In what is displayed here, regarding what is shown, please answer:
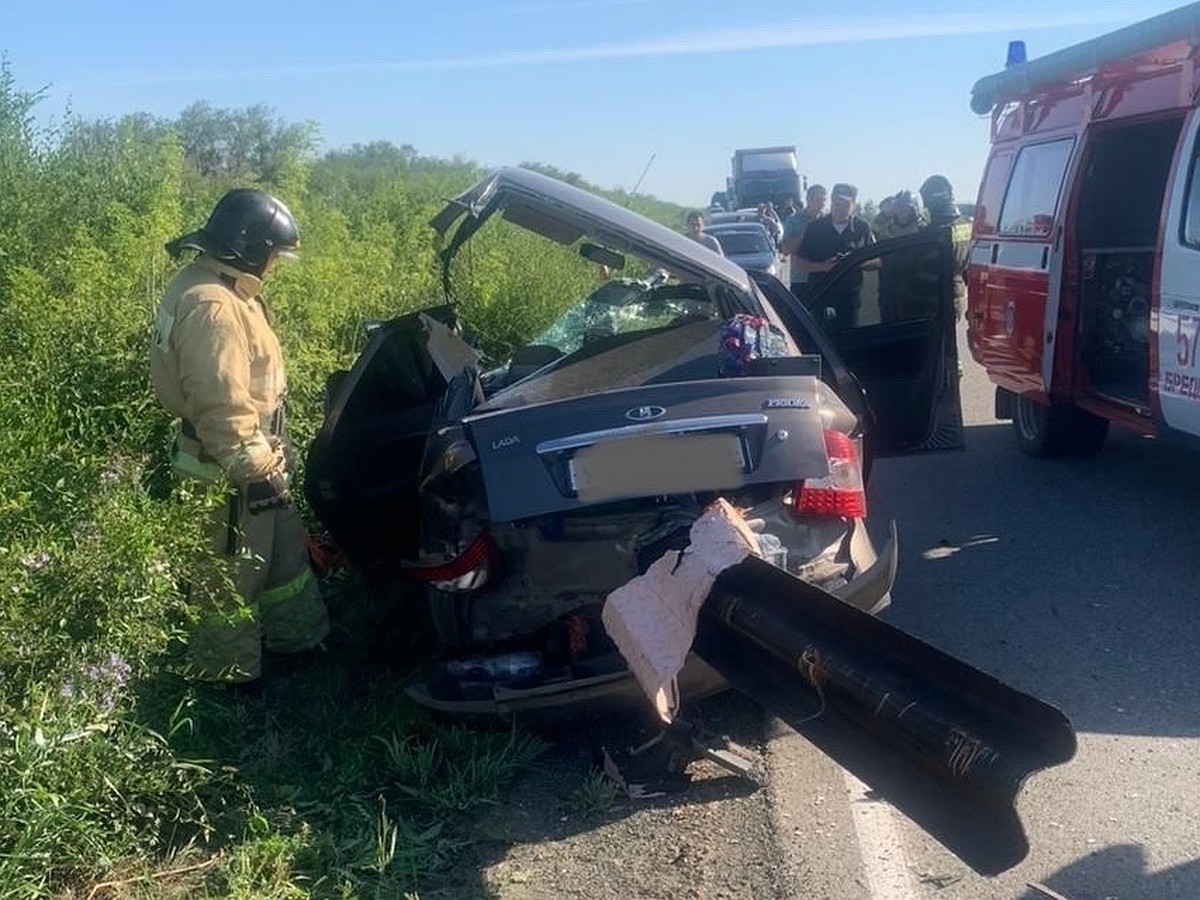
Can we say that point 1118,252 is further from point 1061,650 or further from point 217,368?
point 217,368

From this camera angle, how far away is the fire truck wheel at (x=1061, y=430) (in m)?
8.41

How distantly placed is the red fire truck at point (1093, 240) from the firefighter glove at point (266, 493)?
4140 millimetres

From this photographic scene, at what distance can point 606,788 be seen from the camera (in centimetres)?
416

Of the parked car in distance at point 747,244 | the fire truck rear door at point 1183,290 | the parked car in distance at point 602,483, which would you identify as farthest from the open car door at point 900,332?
the parked car in distance at point 747,244

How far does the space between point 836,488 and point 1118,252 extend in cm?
427

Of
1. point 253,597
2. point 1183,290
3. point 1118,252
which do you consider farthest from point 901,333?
point 253,597

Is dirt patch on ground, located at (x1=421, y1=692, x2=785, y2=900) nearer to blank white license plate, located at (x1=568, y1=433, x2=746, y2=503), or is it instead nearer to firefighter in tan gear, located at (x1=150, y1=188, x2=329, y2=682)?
blank white license plate, located at (x1=568, y1=433, x2=746, y2=503)

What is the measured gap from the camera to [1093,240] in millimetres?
7859

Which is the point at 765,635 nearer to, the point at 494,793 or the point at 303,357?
the point at 494,793

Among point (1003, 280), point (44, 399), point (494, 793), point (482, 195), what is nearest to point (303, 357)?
point (44, 399)

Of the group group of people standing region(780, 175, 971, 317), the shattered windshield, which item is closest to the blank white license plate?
the shattered windshield

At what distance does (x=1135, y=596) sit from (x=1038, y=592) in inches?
16.1

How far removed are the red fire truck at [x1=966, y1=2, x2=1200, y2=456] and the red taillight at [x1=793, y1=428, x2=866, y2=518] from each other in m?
2.60

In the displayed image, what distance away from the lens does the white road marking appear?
11.7ft
